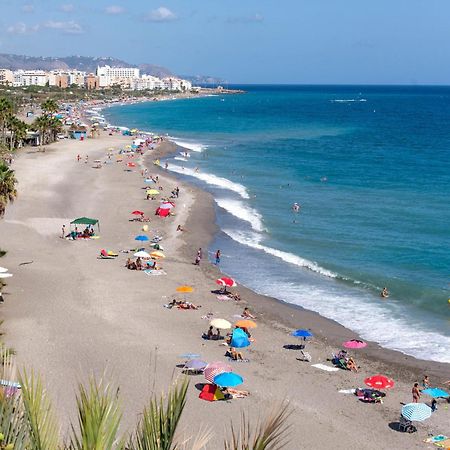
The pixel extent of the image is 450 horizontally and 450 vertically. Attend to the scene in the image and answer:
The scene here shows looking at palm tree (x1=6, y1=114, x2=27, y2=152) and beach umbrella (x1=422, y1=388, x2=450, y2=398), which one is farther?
palm tree (x1=6, y1=114, x2=27, y2=152)

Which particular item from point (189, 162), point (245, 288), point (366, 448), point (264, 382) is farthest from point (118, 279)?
point (189, 162)

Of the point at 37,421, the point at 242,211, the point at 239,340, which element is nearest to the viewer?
the point at 37,421

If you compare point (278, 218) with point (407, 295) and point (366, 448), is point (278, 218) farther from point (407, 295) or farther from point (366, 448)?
point (366, 448)

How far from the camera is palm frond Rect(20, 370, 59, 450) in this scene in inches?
161

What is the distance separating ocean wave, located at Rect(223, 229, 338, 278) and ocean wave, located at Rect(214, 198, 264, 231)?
1860 millimetres

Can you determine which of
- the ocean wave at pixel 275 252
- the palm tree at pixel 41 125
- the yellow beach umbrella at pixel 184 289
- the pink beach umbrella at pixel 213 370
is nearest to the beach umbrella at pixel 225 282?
the yellow beach umbrella at pixel 184 289

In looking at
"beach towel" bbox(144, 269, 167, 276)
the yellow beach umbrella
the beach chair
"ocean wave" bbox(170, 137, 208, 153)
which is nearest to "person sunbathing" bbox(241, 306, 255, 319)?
the yellow beach umbrella

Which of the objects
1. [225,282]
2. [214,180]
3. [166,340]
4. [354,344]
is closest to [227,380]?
[166,340]

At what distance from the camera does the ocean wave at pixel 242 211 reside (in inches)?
1642

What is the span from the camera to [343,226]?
135 ft

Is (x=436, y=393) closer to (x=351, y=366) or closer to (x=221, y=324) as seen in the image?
(x=351, y=366)

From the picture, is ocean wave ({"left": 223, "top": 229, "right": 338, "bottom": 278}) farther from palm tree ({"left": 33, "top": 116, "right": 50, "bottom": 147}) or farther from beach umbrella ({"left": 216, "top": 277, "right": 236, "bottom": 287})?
palm tree ({"left": 33, "top": 116, "right": 50, "bottom": 147})

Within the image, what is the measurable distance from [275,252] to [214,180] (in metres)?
23.7

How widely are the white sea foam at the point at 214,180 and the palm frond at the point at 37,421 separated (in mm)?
46521
